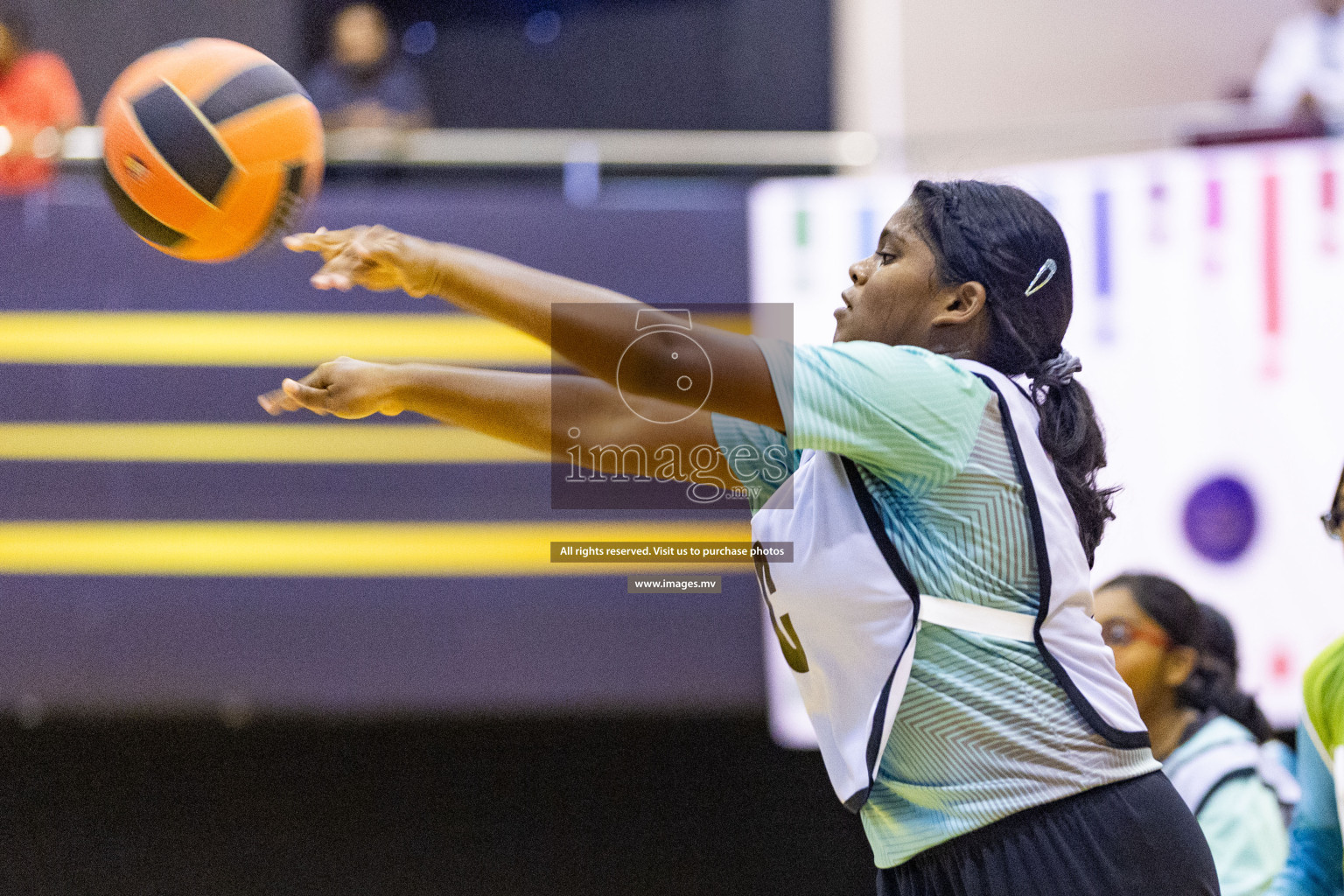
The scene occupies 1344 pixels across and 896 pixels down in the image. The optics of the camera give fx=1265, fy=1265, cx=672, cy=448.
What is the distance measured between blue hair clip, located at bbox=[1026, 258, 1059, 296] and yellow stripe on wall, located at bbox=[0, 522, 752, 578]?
264cm

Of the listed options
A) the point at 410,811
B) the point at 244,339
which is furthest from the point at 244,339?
the point at 410,811

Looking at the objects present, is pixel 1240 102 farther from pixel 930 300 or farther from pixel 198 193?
pixel 198 193

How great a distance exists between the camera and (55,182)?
173 inches

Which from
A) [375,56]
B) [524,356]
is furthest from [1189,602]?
[375,56]

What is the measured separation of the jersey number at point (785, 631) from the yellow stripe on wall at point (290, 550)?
245 centimetres

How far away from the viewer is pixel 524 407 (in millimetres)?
1939

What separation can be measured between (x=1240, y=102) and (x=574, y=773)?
4352 mm

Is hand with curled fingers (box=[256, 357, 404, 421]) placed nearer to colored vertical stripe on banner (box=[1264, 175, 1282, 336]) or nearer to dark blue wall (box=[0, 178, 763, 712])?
dark blue wall (box=[0, 178, 763, 712])

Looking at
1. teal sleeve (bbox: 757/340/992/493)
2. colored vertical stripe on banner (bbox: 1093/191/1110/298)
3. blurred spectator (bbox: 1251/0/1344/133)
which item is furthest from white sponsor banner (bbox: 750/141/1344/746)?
teal sleeve (bbox: 757/340/992/493)

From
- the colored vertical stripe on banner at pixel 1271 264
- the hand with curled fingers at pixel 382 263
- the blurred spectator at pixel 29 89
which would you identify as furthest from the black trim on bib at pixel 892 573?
the blurred spectator at pixel 29 89

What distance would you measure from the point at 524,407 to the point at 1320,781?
1.74 m

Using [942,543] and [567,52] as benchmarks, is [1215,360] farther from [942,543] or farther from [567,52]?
[567,52]

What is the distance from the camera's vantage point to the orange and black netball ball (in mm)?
2098

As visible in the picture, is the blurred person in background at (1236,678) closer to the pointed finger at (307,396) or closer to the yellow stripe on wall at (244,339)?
the pointed finger at (307,396)
